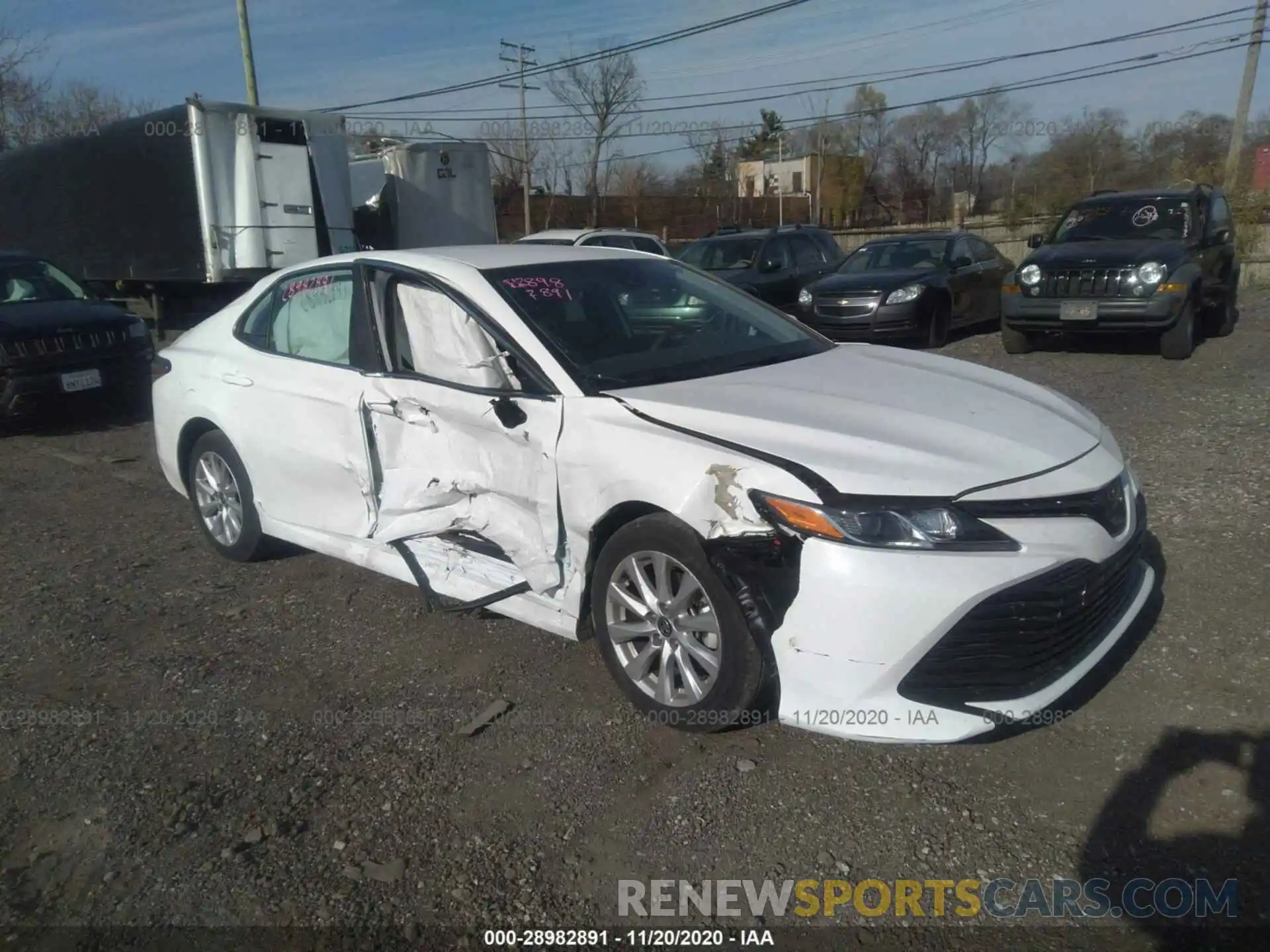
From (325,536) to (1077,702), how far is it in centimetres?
324

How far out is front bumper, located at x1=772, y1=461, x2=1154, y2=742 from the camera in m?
2.94

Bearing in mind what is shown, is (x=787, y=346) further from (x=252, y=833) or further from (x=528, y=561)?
(x=252, y=833)

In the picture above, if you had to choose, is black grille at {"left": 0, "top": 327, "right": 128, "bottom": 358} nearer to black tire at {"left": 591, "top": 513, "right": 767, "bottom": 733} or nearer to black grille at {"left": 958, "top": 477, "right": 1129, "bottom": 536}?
black tire at {"left": 591, "top": 513, "right": 767, "bottom": 733}

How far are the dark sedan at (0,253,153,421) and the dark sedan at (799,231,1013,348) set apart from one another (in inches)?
287

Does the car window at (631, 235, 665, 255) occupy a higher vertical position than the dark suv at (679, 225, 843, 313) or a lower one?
higher

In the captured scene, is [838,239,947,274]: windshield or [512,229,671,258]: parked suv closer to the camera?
[838,239,947,274]: windshield

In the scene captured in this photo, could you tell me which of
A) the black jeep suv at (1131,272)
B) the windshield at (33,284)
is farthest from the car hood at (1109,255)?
the windshield at (33,284)

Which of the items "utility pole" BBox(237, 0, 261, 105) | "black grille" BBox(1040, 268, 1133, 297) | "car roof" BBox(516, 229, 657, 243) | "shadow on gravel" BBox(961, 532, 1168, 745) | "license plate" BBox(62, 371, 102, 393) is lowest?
"shadow on gravel" BBox(961, 532, 1168, 745)

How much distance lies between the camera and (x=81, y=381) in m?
9.16

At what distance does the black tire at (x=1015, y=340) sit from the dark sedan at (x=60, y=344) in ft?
29.2

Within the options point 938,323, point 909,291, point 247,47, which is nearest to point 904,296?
point 909,291

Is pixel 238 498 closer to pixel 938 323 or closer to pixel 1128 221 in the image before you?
pixel 938 323

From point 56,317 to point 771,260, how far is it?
27.7ft

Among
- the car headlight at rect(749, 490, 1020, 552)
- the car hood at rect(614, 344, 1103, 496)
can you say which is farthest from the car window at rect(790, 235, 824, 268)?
the car headlight at rect(749, 490, 1020, 552)
